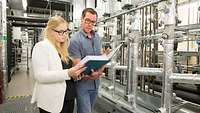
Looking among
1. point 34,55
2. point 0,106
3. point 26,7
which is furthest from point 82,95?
point 26,7

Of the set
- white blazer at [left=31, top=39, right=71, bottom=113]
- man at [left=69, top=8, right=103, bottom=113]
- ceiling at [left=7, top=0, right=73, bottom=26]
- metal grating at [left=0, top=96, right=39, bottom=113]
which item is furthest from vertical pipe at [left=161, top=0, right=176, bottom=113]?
ceiling at [left=7, top=0, right=73, bottom=26]

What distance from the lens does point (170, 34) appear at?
5.84 feet

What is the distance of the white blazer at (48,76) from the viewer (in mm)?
1656

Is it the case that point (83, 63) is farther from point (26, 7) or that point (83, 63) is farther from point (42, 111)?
point (26, 7)

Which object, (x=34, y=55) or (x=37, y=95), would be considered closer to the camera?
(x=34, y=55)

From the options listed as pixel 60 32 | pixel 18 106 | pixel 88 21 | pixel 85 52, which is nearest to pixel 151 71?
pixel 85 52

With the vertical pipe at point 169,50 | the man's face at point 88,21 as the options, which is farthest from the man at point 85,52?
the vertical pipe at point 169,50

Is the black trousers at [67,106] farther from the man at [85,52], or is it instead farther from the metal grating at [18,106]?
the metal grating at [18,106]

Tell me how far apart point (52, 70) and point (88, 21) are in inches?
26.9

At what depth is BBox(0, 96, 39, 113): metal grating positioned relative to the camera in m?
3.89

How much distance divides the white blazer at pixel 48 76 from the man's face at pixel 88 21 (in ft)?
1.79

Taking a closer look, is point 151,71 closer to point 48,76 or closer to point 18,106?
point 48,76

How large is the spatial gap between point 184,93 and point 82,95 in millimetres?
1269

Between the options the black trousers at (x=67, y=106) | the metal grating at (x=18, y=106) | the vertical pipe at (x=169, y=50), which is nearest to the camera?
the vertical pipe at (x=169, y=50)
